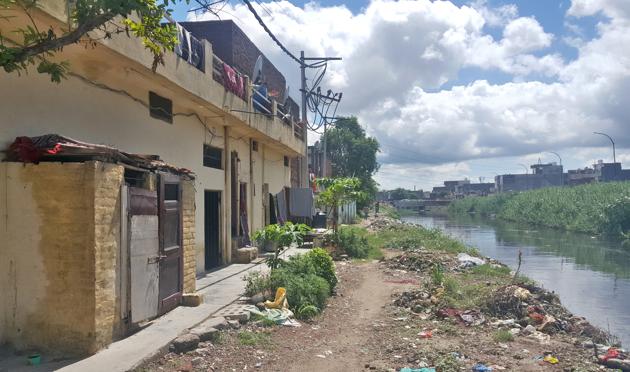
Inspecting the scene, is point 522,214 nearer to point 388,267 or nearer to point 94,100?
point 388,267

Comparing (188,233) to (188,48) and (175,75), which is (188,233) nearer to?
(175,75)

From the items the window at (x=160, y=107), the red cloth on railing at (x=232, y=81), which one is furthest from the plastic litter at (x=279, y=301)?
the red cloth on railing at (x=232, y=81)

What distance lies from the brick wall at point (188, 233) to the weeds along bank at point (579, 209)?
31613 millimetres

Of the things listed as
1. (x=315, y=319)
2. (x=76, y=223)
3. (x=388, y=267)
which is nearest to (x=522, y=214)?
(x=388, y=267)

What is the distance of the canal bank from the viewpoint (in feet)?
38.5

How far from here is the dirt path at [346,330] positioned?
6.23 meters

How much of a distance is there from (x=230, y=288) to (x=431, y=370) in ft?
15.2

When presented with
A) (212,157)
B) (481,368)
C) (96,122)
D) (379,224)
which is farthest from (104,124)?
(379,224)

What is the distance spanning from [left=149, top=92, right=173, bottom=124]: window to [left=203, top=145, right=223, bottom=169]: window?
2.09 m

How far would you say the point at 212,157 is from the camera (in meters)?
12.4

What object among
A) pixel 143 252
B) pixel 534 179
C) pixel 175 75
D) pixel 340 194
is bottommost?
pixel 143 252

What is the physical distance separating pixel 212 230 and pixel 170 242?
541 cm

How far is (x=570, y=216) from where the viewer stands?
4219cm

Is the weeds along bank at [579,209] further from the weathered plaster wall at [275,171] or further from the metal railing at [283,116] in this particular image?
the metal railing at [283,116]
